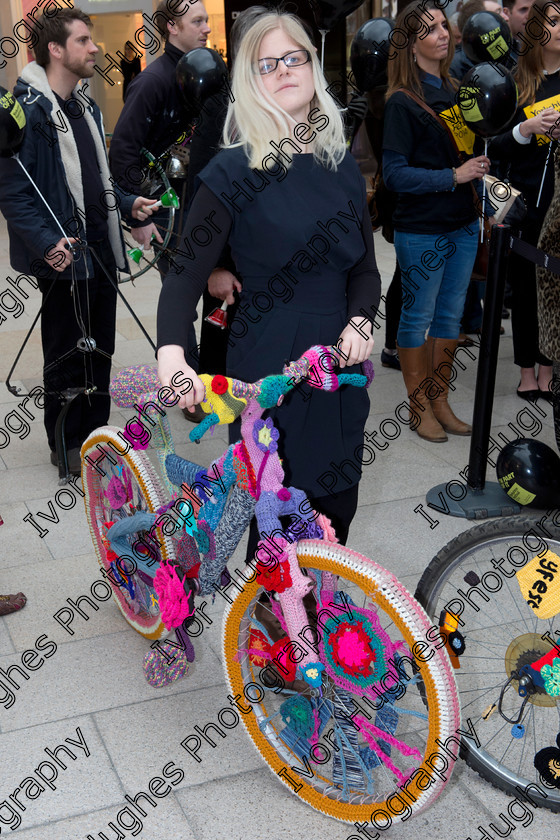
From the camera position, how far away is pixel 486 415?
12.8 ft

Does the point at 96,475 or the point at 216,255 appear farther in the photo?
the point at 96,475

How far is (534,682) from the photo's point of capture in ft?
7.18

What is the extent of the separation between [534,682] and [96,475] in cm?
159

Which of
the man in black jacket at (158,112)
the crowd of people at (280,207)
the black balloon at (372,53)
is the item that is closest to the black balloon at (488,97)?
the crowd of people at (280,207)

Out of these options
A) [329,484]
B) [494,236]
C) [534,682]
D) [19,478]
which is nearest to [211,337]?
[19,478]

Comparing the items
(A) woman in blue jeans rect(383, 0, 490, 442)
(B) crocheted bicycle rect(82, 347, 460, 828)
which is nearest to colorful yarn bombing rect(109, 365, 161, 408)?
(B) crocheted bicycle rect(82, 347, 460, 828)

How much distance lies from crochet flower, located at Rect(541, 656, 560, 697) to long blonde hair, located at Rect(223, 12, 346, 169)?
1.35m

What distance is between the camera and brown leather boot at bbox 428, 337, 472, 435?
476 cm

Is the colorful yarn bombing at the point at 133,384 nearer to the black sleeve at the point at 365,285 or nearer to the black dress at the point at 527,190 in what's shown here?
the black sleeve at the point at 365,285

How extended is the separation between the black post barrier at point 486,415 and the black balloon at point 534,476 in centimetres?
58

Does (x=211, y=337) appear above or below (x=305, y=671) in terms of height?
below

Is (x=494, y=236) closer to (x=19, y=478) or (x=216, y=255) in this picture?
(x=216, y=255)

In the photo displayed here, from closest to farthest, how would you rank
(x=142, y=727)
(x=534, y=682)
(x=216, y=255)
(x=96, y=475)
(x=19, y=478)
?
1. (x=534, y=682)
2. (x=216, y=255)
3. (x=142, y=727)
4. (x=96, y=475)
5. (x=19, y=478)

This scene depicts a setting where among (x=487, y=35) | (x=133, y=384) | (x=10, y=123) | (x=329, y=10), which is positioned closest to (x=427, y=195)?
(x=487, y=35)
